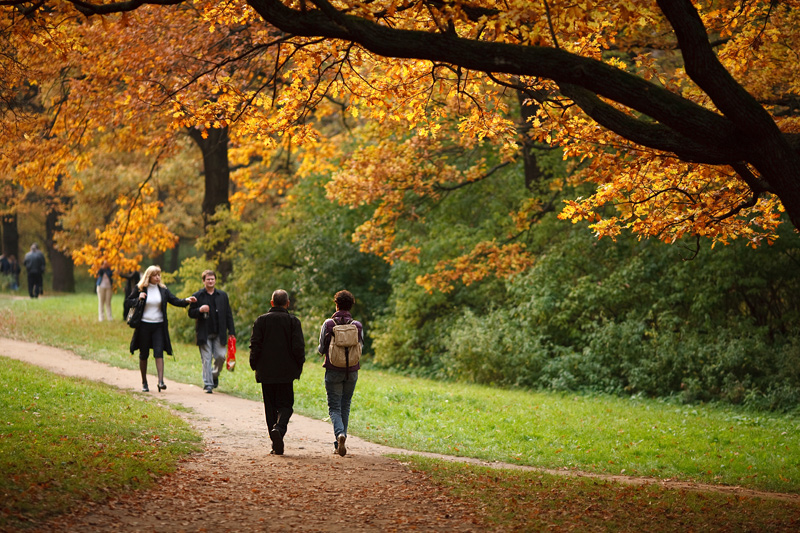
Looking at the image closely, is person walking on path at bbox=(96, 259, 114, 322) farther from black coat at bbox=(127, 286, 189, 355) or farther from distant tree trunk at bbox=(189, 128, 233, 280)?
black coat at bbox=(127, 286, 189, 355)

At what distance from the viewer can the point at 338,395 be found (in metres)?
9.89

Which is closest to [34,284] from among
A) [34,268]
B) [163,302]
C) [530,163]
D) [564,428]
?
[34,268]

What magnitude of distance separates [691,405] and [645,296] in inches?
127

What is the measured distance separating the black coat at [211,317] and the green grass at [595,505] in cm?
608

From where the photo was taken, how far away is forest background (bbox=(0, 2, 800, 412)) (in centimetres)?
1041

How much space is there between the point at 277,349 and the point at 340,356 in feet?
2.38

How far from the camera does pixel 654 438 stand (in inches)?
469

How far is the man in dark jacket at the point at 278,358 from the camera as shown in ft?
31.2

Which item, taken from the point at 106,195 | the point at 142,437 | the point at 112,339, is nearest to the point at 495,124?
the point at 142,437

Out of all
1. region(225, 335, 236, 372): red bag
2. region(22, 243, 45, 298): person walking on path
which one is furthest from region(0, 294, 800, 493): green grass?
region(22, 243, 45, 298): person walking on path

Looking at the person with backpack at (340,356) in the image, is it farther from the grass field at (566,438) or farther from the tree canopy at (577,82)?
the tree canopy at (577,82)

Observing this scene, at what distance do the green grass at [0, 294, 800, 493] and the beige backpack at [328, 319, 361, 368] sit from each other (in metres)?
2.13

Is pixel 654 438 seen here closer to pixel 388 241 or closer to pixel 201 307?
pixel 201 307

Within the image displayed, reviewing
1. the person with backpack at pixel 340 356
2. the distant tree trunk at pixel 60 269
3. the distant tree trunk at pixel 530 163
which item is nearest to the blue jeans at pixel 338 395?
the person with backpack at pixel 340 356
